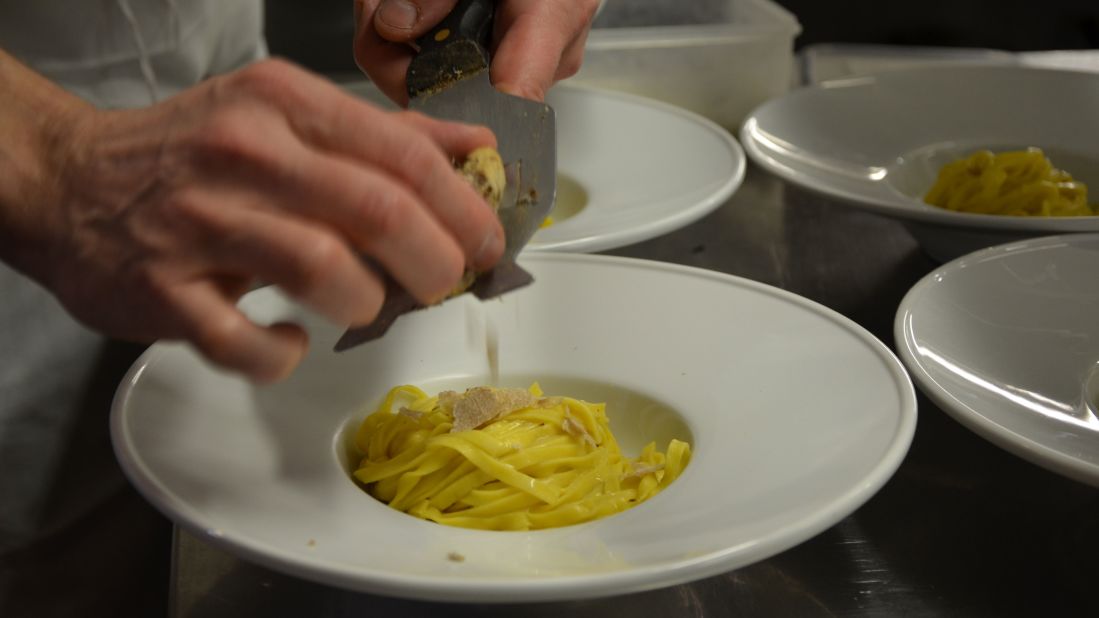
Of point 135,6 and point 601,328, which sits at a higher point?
point 135,6

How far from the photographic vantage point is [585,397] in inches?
52.8

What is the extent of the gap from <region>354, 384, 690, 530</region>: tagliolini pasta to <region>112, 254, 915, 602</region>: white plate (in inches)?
1.9

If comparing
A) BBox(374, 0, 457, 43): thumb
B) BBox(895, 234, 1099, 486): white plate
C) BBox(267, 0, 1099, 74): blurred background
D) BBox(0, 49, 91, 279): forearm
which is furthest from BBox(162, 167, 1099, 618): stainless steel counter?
BBox(267, 0, 1099, 74): blurred background

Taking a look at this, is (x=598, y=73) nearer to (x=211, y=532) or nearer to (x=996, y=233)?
(x=996, y=233)

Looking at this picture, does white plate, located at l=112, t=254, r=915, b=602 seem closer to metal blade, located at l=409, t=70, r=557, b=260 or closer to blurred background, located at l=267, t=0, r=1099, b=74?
metal blade, located at l=409, t=70, r=557, b=260

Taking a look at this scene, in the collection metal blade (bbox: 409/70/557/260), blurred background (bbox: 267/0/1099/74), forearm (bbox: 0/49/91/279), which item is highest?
forearm (bbox: 0/49/91/279)

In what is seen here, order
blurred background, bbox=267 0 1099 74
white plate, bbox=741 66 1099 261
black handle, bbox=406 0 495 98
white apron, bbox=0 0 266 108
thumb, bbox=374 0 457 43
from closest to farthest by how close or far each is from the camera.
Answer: black handle, bbox=406 0 495 98 < thumb, bbox=374 0 457 43 < white apron, bbox=0 0 266 108 < white plate, bbox=741 66 1099 261 < blurred background, bbox=267 0 1099 74

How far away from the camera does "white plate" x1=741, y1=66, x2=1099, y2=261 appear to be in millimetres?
1910

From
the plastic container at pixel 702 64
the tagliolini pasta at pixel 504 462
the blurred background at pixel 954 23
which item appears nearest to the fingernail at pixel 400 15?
the tagliolini pasta at pixel 504 462

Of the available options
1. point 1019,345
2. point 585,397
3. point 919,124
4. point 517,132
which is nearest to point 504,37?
point 517,132

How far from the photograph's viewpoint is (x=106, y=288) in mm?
822

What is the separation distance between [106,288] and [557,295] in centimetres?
68

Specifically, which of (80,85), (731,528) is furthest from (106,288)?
(80,85)

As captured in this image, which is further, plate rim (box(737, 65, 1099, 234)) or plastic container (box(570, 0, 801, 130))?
plastic container (box(570, 0, 801, 130))
